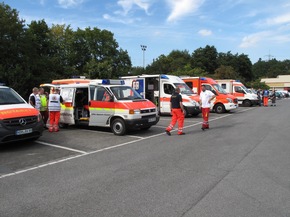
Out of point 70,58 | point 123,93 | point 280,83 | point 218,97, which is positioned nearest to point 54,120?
point 123,93

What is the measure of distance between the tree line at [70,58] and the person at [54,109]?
22950mm

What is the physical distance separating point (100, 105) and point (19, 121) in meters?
3.44

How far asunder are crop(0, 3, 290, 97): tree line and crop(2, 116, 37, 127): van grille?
A: 25.8m

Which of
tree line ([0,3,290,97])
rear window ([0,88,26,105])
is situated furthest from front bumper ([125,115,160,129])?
tree line ([0,3,290,97])

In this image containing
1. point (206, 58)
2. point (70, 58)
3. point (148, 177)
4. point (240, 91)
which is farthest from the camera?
point (206, 58)

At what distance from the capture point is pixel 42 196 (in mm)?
4652

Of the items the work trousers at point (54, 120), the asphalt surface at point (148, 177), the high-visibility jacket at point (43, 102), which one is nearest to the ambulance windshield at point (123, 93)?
the asphalt surface at point (148, 177)

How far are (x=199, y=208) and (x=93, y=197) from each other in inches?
65.4

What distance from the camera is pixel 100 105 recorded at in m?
11.0

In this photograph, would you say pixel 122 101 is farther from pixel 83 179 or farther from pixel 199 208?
pixel 199 208

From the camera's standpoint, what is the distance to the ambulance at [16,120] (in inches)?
307

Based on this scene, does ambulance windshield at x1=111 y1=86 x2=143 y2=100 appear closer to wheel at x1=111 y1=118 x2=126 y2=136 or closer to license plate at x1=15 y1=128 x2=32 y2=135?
wheel at x1=111 y1=118 x2=126 y2=136

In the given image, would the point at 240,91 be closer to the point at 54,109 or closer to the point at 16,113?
the point at 54,109

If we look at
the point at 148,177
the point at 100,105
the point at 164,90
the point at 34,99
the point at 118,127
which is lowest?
the point at 148,177
